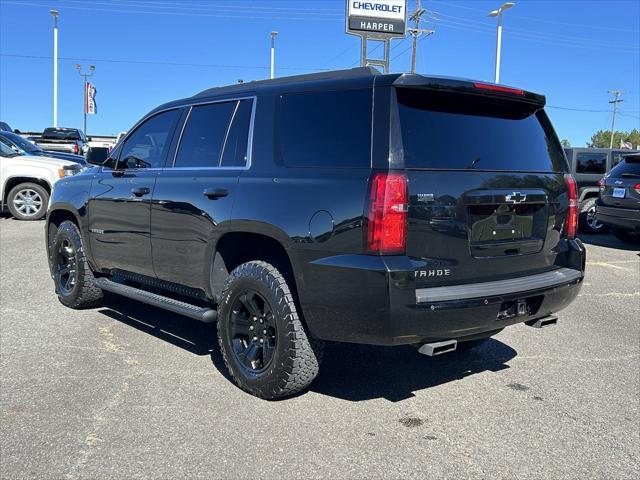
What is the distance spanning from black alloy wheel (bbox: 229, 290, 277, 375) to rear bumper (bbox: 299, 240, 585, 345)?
43cm

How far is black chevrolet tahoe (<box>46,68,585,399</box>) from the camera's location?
10.5 feet

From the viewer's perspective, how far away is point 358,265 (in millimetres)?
3145

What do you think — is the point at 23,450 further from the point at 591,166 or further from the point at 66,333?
the point at 591,166

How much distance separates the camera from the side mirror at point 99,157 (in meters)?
5.59

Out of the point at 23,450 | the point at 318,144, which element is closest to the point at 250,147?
the point at 318,144

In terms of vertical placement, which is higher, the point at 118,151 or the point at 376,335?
the point at 118,151

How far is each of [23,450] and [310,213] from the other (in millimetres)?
2029

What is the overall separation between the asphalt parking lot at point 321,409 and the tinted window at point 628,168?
595 cm

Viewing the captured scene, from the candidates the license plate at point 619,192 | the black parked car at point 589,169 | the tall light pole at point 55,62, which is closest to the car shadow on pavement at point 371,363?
the license plate at point 619,192

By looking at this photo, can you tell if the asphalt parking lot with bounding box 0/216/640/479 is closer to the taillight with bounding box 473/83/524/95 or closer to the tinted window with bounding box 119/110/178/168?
the tinted window with bounding box 119/110/178/168

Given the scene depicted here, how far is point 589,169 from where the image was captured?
544 inches

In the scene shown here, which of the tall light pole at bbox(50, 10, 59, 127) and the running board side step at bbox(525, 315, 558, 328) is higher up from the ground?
the tall light pole at bbox(50, 10, 59, 127)

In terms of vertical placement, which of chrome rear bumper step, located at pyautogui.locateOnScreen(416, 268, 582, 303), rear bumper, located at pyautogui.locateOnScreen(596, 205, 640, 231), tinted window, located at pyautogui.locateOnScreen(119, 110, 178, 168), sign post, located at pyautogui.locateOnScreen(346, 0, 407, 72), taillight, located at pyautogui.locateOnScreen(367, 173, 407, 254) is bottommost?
chrome rear bumper step, located at pyautogui.locateOnScreen(416, 268, 582, 303)

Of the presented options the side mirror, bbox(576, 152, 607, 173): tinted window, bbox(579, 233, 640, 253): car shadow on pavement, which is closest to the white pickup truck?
the side mirror
